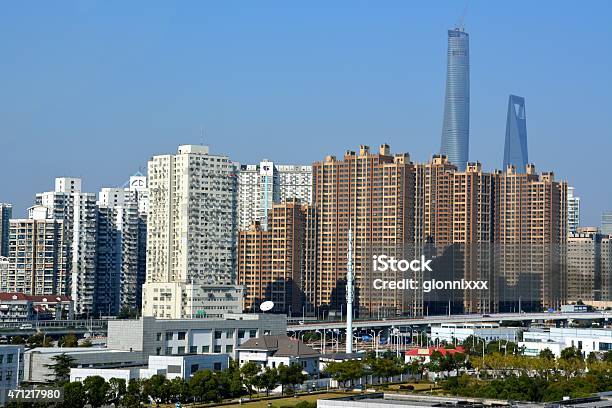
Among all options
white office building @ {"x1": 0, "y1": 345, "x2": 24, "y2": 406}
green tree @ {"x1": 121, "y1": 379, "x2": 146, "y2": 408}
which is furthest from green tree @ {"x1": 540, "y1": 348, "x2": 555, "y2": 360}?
white office building @ {"x1": 0, "y1": 345, "x2": 24, "y2": 406}

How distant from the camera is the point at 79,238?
364ft

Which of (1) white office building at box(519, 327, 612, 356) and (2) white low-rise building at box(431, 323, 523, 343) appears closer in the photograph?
(1) white office building at box(519, 327, 612, 356)

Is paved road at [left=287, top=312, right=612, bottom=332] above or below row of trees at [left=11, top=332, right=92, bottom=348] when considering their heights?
above

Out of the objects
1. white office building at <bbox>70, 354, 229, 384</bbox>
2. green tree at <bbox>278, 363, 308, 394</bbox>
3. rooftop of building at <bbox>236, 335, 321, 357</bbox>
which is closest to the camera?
white office building at <bbox>70, 354, 229, 384</bbox>

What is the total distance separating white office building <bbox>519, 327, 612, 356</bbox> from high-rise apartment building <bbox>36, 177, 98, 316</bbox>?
1747 inches

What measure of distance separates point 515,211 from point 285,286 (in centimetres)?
2732

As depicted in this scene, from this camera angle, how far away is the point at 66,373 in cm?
5119

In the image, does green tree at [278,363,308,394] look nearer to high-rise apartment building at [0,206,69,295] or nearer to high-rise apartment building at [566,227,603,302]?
high-rise apartment building at [0,206,69,295]

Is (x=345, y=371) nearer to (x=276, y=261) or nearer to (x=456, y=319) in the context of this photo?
(x=456, y=319)

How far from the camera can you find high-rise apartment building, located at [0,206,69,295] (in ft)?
359

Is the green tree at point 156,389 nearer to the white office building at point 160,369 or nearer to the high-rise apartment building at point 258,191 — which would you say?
the white office building at point 160,369

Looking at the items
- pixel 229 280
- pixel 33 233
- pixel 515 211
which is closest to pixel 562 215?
pixel 515 211

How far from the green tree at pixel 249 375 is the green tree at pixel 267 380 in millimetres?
224

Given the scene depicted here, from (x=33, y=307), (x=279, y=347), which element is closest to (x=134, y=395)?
(x=279, y=347)
